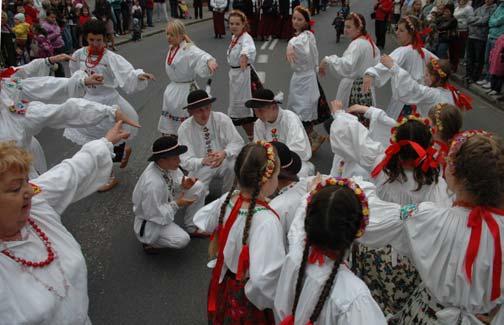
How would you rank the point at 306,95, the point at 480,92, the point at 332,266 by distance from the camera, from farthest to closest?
the point at 480,92, the point at 306,95, the point at 332,266

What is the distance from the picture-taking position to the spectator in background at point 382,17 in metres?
14.7

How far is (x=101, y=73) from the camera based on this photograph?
18.0 ft

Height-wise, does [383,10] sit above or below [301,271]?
above

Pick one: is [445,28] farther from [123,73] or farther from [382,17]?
[123,73]

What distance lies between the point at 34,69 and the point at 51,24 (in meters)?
8.61

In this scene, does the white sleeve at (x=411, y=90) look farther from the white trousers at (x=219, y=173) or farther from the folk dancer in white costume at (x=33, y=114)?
the folk dancer in white costume at (x=33, y=114)

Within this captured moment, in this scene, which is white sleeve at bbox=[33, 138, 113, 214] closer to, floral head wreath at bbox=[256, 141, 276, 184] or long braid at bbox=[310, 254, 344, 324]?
floral head wreath at bbox=[256, 141, 276, 184]

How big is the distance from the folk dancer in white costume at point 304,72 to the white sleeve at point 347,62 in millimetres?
492

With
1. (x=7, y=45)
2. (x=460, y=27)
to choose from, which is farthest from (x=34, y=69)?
(x=460, y=27)

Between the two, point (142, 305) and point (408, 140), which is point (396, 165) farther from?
point (142, 305)

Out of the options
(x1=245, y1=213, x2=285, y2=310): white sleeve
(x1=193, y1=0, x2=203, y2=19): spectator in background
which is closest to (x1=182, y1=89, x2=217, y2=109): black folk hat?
(x1=245, y1=213, x2=285, y2=310): white sleeve

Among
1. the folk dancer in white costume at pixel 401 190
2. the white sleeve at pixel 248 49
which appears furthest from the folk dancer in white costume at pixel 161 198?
the white sleeve at pixel 248 49

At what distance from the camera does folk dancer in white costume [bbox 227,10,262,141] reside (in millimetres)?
6566

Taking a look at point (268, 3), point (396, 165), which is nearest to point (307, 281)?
point (396, 165)
